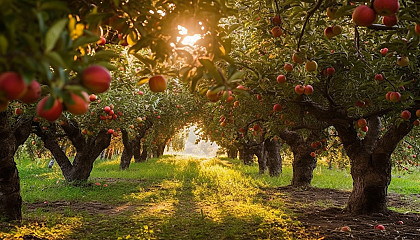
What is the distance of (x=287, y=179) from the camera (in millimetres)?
16109

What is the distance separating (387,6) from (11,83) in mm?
2535

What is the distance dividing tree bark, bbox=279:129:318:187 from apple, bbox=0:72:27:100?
12382mm

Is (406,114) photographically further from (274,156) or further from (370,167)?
(274,156)

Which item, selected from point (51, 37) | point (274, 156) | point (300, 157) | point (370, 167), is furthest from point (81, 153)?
point (51, 37)

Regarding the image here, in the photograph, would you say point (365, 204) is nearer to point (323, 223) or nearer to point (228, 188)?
point (323, 223)

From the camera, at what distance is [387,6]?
2.46m

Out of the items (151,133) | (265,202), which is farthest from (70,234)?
(151,133)

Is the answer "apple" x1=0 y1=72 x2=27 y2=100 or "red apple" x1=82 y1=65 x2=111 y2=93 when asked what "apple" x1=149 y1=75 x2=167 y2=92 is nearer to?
"red apple" x1=82 y1=65 x2=111 y2=93

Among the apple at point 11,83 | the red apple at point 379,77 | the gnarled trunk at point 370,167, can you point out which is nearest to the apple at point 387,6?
the apple at point 11,83

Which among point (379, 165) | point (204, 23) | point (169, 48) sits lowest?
point (379, 165)

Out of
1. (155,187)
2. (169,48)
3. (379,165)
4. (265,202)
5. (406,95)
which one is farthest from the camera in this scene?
(155,187)

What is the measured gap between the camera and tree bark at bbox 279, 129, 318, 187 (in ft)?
43.1

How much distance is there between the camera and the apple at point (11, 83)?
4.19 feet

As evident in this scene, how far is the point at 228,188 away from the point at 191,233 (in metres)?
6.46
